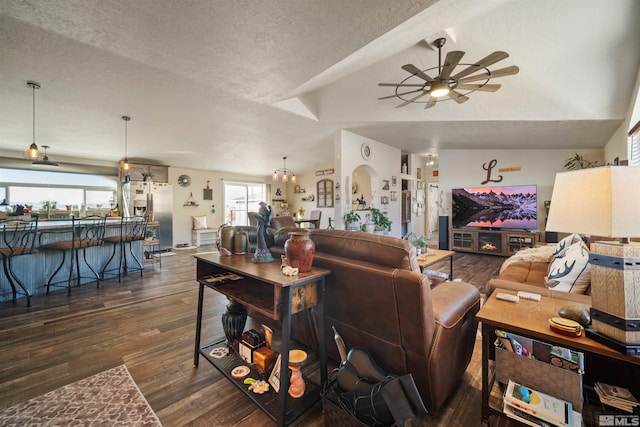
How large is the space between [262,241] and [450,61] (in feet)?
8.05

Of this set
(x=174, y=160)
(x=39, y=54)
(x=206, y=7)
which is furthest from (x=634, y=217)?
(x=174, y=160)

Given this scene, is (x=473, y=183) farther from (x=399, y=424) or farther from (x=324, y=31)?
(x=399, y=424)

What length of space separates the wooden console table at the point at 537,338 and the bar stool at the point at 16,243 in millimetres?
4646

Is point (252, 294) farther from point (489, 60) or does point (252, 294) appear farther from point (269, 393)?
point (489, 60)

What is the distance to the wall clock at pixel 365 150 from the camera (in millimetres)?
5692

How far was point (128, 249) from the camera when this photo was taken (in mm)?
4523

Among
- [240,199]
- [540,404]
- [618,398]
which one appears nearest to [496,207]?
[618,398]

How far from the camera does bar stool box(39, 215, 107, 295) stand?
11.3 ft

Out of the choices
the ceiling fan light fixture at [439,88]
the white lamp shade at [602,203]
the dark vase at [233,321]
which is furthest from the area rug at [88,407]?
the ceiling fan light fixture at [439,88]

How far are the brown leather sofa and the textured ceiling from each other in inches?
75.0

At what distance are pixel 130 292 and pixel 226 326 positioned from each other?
2.47 metres

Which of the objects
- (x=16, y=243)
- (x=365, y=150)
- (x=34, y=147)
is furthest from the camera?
(x=365, y=150)

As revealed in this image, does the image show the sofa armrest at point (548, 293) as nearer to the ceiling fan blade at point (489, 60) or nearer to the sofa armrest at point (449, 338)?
the sofa armrest at point (449, 338)

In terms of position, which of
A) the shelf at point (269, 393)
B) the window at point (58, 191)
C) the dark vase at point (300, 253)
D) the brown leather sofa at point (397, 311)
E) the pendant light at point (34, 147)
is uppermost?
the pendant light at point (34, 147)
